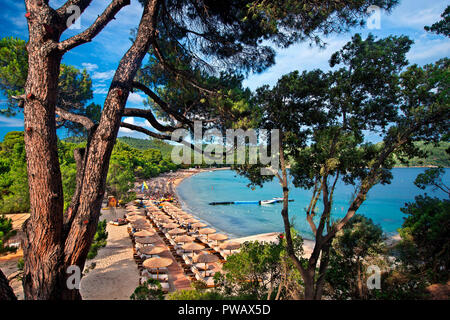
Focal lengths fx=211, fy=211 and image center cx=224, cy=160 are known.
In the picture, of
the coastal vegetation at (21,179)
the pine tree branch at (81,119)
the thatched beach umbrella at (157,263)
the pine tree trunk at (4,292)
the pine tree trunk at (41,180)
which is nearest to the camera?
the pine tree trunk at (4,292)

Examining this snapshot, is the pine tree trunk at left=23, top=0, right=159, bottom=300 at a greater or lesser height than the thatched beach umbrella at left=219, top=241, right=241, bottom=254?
greater

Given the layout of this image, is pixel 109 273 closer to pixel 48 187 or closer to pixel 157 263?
pixel 157 263

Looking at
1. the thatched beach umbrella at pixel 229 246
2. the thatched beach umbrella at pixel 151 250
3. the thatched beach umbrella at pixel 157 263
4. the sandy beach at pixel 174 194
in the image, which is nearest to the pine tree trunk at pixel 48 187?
the thatched beach umbrella at pixel 157 263

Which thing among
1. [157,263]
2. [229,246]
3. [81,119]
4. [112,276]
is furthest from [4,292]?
[229,246]

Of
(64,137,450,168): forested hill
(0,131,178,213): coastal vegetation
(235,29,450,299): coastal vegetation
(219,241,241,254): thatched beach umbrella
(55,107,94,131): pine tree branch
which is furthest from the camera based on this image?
(219,241,241,254): thatched beach umbrella

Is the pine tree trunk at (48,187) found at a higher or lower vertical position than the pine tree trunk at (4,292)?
higher

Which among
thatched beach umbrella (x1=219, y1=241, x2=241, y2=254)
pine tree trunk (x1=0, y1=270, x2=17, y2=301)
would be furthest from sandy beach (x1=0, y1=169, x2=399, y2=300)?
pine tree trunk (x1=0, y1=270, x2=17, y2=301)

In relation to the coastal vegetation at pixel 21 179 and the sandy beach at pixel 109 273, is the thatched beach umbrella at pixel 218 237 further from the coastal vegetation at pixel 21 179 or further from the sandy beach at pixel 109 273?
the coastal vegetation at pixel 21 179

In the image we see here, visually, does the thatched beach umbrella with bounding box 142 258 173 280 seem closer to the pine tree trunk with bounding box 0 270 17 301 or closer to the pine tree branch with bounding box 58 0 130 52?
the pine tree trunk with bounding box 0 270 17 301

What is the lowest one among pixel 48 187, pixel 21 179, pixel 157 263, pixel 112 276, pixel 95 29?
pixel 112 276

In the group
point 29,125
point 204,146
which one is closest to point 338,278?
point 204,146

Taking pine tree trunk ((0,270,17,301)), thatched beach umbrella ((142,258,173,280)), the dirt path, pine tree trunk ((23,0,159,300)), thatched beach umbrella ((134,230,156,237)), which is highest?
pine tree trunk ((23,0,159,300))

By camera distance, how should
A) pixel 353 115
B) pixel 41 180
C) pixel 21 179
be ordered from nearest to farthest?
pixel 41 180 → pixel 353 115 → pixel 21 179

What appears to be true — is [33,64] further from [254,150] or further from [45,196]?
[254,150]
